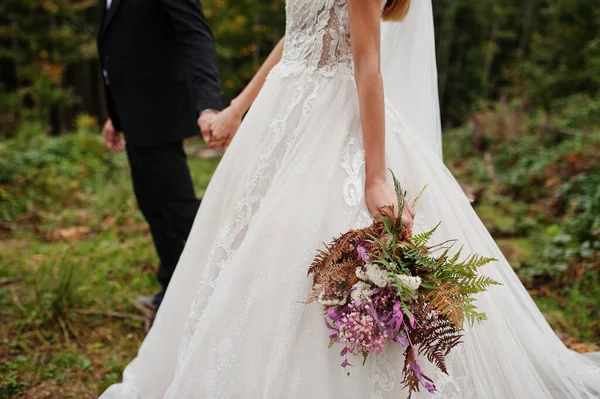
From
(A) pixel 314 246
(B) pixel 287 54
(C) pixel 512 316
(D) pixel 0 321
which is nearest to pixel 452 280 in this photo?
(A) pixel 314 246

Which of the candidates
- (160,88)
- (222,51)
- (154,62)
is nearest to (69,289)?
(160,88)

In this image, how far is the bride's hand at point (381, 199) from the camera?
162cm

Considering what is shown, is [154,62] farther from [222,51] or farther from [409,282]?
[222,51]

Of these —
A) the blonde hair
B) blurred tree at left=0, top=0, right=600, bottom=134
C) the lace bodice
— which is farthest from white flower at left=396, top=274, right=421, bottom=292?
blurred tree at left=0, top=0, right=600, bottom=134

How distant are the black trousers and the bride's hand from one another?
144 centimetres

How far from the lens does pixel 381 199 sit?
163 centimetres

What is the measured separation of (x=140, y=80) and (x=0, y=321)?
5.54ft

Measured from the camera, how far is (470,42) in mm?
25047

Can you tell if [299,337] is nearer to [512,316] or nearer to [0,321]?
[512,316]

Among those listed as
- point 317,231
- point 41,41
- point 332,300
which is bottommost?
point 332,300

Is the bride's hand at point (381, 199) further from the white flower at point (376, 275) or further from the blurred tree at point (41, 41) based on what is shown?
the blurred tree at point (41, 41)

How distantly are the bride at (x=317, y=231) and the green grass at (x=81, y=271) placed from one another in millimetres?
700

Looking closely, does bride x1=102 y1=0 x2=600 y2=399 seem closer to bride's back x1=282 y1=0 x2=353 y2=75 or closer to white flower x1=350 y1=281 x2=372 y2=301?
bride's back x1=282 y1=0 x2=353 y2=75

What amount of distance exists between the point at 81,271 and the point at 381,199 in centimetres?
241
